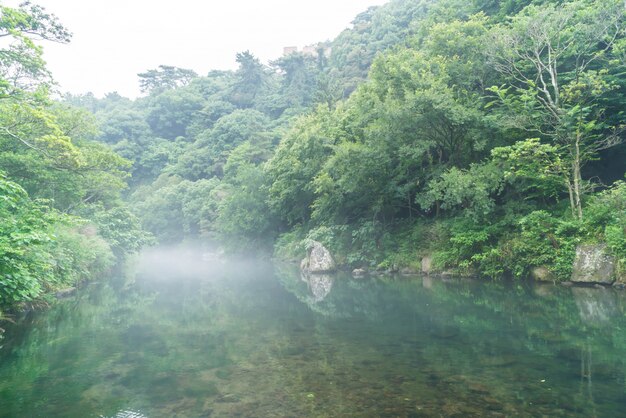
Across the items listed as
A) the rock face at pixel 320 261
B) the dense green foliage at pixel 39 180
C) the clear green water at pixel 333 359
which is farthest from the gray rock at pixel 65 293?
the rock face at pixel 320 261

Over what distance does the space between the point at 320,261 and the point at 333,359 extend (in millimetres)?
20307

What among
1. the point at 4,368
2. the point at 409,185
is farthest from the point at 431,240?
the point at 4,368

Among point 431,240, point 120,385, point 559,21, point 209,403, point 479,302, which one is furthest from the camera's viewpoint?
point 431,240

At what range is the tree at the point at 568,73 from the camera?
17312mm

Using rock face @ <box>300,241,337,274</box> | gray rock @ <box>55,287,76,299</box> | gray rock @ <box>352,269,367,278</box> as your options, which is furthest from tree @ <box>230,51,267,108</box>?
gray rock @ <box>55,287,76,299</box>

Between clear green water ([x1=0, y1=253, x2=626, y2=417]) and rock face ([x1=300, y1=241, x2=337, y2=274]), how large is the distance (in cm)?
1267

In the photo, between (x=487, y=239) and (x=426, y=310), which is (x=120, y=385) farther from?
(x=487, y=239)

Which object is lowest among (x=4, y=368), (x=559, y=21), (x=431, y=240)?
(x=4, y=368)

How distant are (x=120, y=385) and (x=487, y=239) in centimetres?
1706

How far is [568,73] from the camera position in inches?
739

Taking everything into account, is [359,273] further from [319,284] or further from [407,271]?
[319,284]

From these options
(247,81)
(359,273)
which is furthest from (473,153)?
(247,81)

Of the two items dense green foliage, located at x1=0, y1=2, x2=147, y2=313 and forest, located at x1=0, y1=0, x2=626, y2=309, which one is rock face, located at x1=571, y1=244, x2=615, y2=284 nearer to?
forest, located at x1=0, y1=0, x2=626, y2=309

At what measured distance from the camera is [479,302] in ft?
44.8
